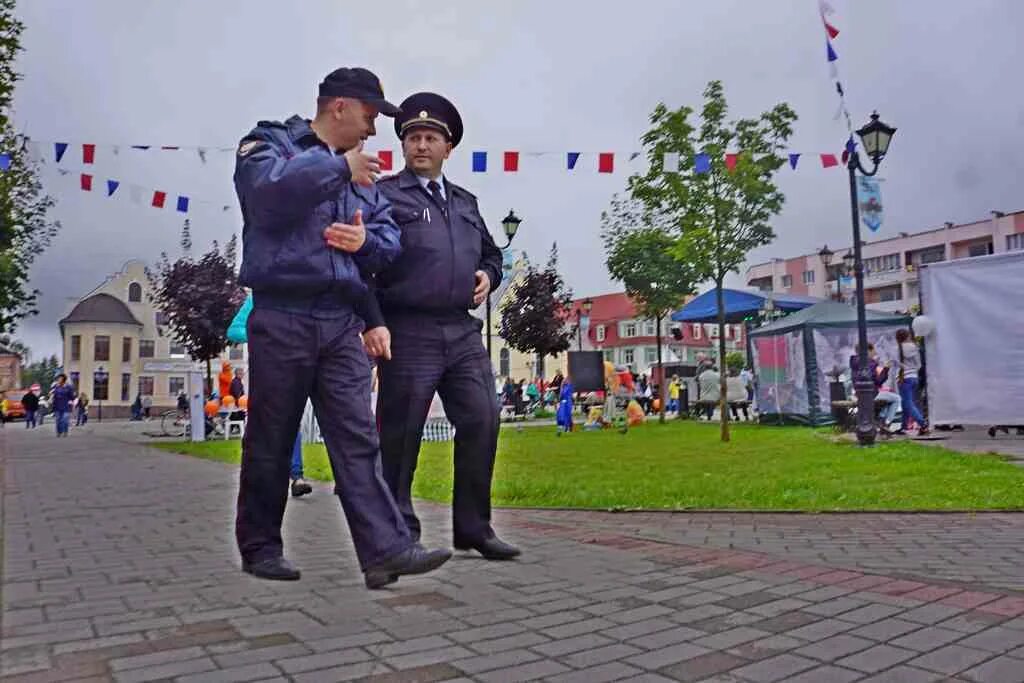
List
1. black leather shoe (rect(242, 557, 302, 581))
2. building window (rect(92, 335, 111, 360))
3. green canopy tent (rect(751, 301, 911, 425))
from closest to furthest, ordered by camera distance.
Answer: black leather shoe (rect(242, 557, 302, 581)), green canopy tent (rect(751, 301, 911, 425)), building window (rect(92, 335, 111, 360))

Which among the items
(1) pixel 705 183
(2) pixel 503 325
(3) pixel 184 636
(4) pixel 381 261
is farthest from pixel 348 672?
(2) pixel 503 325

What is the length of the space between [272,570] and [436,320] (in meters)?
1.23

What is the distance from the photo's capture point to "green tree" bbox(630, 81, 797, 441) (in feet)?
45.9

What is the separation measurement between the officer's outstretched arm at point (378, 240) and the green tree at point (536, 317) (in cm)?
3063

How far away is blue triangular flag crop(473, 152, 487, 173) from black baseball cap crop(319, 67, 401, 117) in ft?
34.1

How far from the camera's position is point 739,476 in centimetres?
828

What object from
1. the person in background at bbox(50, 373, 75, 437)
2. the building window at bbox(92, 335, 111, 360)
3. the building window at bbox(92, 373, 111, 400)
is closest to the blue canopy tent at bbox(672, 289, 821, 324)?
the person in background at bbox(50, 373, 75, 437)

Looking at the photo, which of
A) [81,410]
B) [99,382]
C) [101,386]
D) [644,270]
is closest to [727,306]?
[644,270]

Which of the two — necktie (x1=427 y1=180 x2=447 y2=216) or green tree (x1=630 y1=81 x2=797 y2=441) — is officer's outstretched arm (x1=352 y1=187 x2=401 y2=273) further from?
green tree (x1=630 y1=81 x2=797 y2=441)

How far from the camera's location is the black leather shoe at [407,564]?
3205 millimetres

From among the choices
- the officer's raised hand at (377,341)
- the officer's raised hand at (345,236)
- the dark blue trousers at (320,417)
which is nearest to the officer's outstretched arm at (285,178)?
the officer's raised hand at (345,236)

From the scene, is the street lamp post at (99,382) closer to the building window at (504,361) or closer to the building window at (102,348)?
the building window at (102,348)

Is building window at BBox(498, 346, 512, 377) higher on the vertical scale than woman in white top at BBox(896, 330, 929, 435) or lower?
higher

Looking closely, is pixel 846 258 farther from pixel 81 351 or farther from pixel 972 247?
pixel 81 351
